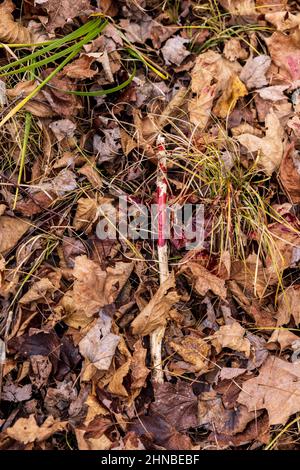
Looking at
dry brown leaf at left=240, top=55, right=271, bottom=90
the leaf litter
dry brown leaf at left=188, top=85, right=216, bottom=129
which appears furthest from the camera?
dry brown leaf at left=240, top=55, right=271, bottom=90

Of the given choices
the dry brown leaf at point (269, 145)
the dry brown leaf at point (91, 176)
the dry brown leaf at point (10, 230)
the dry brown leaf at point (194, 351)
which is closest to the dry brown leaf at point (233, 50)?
the dry brown leaf at point (269, 145)

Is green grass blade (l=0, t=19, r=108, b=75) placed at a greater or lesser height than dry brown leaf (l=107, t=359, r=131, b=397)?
greater

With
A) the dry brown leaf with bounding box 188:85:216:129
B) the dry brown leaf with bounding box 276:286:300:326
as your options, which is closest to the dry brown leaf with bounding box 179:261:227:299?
the dry brown leaf with bounding box 276:286:300:326

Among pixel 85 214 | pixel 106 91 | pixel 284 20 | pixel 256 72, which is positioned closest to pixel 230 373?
pixel 85 214

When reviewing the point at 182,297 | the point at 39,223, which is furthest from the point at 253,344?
the point at 39,223

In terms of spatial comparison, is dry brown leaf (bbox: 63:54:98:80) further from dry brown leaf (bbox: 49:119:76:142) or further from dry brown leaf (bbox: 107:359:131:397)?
dry brown leaf (bbox: 107:359:131:397)

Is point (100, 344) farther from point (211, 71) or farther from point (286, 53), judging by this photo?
point (286, 53)

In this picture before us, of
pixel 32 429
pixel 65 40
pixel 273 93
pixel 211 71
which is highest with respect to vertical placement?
pixel 65 40

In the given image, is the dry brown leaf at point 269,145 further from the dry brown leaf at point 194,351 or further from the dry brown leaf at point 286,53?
the dry brown leaf at point 194,351
